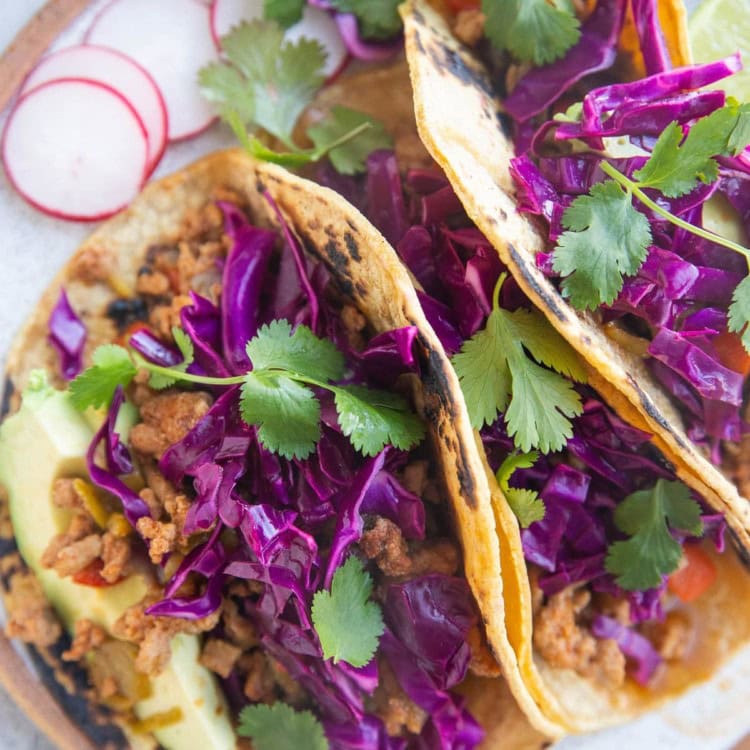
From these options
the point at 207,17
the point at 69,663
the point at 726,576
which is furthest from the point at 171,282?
the point at 726,576

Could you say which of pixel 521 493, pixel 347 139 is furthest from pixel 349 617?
pixel 347 139

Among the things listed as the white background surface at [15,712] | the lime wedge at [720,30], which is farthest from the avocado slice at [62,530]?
the lime wedge at [720,30]

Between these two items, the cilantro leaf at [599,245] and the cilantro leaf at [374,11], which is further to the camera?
the cilantro leaf at [374,11]

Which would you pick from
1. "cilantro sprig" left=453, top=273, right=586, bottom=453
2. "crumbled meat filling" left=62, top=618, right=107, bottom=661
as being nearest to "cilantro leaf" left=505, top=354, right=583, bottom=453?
"cilantro sprig" left=453, top=273, right=586, bottom=453

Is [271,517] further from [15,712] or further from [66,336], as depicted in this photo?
[15,712]

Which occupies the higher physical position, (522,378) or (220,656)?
(522,378)

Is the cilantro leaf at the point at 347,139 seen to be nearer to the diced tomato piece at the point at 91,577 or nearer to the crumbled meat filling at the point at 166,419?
the crumbled meat filling at the point at 166,419

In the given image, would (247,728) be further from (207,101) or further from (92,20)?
(92,20)
